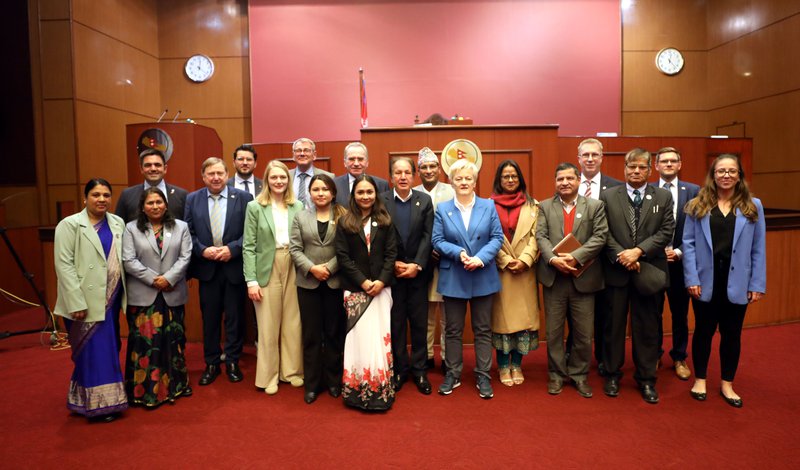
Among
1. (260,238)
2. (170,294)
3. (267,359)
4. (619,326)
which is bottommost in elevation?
(267,359)

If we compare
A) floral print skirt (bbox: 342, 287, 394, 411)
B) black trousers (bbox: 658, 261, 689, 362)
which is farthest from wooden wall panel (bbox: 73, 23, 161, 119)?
black trousers (bbox: 658, 261, 689, 362)

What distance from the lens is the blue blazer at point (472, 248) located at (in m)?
2.97

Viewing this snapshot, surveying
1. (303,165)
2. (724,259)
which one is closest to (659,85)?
(724,259)

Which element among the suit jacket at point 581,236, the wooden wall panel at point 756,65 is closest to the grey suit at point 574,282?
the suit jacket at point 581,236

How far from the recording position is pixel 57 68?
674 centimetres

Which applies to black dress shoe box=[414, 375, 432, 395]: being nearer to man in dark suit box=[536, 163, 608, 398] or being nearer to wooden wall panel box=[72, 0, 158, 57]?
man in dark suit box=[536, 163, 608, 398]

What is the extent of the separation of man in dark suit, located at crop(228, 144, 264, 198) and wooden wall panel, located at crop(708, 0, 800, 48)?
7879mm

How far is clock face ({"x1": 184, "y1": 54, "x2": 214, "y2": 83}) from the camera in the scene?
8398 mm

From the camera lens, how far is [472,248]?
2982 mm

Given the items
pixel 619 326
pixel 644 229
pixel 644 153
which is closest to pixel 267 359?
pixel 619 326

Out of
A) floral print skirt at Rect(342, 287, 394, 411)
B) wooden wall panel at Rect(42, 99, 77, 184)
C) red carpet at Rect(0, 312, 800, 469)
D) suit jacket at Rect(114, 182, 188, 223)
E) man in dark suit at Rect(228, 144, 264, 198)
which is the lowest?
red carpet at Rect(0, 312, 800, 469)

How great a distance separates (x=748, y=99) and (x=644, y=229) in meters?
6.68

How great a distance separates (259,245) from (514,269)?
1.61 m

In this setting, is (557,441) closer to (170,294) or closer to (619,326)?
(619,326)
